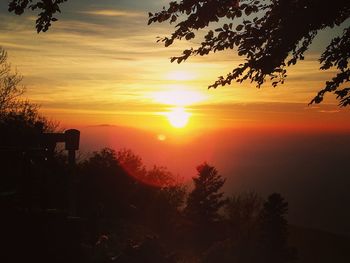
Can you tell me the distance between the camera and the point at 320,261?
65812 millimetres

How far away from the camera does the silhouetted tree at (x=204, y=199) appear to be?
48.6 metres

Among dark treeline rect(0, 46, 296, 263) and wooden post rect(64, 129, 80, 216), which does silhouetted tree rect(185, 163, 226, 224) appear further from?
wooden post rect(64, 129, 80, 216)

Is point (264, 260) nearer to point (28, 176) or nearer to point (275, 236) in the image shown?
point (275, 236)

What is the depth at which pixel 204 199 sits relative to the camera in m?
50.6

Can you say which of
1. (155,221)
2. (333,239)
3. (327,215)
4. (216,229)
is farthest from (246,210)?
(327,215)

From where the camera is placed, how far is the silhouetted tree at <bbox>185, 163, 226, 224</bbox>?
48594 millimetres

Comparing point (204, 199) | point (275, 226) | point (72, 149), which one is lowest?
point (275, 226)

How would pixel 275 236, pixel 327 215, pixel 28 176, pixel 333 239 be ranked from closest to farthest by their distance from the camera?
pixel 28 176, pixel 275 236, pixel 333 239, pixel 327 215

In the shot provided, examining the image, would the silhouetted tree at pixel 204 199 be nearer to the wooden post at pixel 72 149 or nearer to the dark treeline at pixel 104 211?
the dark treeline at pixel 104 211

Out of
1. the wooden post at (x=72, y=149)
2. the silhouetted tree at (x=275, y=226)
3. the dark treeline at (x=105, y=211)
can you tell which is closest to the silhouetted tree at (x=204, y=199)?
the dark treeline at (x=105, y=211)

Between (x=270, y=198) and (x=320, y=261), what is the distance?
37080mm

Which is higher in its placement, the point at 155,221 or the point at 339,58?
the point at 339,58

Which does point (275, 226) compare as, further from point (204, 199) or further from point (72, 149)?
point (72, 149)

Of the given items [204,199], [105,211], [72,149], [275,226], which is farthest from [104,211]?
[204,199]
